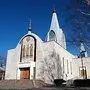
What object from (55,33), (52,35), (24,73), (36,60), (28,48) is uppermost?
(55,33)

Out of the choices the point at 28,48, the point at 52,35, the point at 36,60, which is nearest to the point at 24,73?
the point at 36,60

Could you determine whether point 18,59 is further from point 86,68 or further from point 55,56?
point 86,68

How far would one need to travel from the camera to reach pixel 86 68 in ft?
123

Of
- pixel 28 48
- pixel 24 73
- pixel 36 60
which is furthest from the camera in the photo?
pixel 28 48

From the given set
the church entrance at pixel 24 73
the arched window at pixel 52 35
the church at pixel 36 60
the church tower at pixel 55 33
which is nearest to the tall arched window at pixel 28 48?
the church at pixel 36 60

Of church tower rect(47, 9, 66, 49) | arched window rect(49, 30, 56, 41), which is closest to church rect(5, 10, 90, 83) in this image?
church tower rect(47, 9, 66, 49)

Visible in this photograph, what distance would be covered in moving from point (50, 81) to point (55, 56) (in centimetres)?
391

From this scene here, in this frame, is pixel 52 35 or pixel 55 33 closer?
pixel 55 33

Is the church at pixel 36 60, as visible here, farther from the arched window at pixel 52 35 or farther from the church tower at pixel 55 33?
the arched window at pixel 52 35

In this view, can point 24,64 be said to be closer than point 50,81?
No

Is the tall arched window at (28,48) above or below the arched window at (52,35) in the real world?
below

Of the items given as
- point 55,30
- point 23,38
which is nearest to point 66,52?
point 55,30

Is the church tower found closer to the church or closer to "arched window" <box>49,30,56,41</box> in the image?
"arched window" <box>49,30,56,41</box>

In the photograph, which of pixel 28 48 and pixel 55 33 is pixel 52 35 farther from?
pixel 28 48
